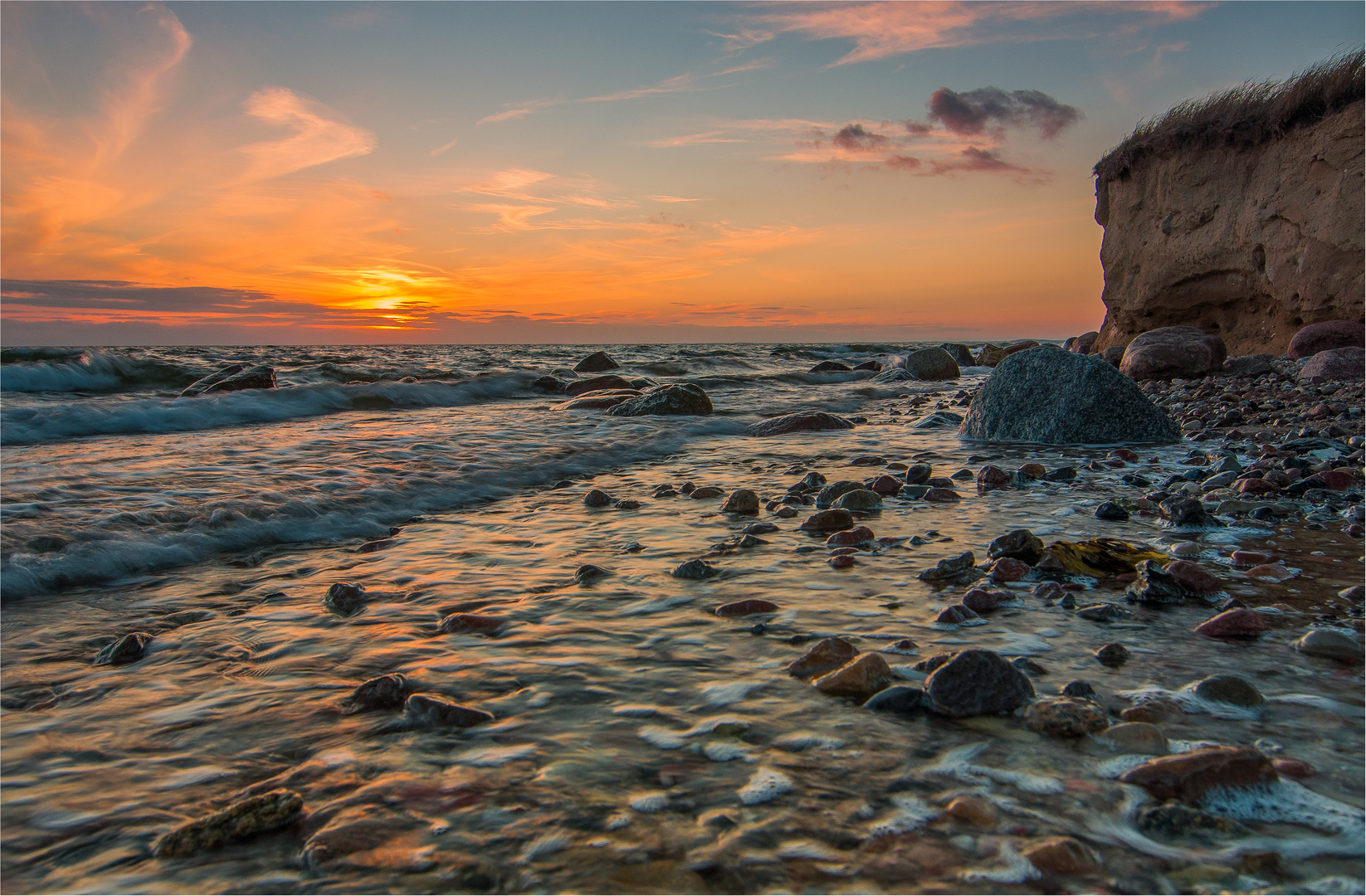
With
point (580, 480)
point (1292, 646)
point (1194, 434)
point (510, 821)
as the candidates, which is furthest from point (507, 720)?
point (1194, 434)

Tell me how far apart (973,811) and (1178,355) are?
477 inches

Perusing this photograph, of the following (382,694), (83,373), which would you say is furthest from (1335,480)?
(83,373)

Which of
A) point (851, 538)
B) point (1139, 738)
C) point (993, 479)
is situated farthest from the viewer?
point (993, 479)

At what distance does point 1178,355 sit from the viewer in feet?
36.2

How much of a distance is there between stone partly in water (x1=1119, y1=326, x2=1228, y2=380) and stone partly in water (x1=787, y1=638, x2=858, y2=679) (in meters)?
11.5

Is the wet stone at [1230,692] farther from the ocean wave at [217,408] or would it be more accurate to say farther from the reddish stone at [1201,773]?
the ocean wave at [217,408]

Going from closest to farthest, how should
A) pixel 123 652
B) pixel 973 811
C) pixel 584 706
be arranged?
pixel 973 811 < pixel 584 706 < pixel 123 652

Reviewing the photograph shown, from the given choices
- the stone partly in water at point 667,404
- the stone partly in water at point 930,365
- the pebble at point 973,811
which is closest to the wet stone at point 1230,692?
the pebble at point 973,811

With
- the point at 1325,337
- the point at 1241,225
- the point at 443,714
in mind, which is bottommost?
the point at 443,714

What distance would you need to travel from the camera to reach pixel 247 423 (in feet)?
30.5

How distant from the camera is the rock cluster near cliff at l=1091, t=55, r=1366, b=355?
1052 centimetres

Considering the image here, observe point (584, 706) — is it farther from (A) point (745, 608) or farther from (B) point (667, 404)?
(B) point (667, 404)

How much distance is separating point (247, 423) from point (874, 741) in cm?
981

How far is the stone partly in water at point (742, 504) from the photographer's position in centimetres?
429
